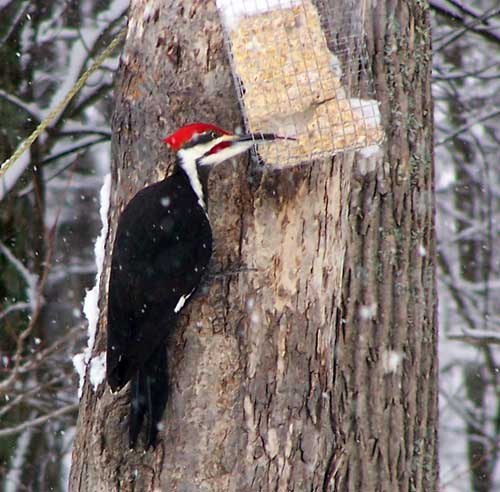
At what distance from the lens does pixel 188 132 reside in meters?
2.58

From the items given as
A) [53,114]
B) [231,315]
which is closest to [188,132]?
[231,315]

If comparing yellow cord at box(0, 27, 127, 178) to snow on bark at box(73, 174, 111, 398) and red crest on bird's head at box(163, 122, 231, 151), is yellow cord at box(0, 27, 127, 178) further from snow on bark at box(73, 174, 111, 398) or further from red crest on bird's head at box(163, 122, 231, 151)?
red crest on bird's head at box(163, 122, 231, 151)

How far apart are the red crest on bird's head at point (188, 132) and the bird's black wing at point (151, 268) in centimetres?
13

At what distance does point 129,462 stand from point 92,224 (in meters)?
5.63

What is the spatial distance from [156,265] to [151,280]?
53 millimetres

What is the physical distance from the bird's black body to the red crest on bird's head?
0.11 m

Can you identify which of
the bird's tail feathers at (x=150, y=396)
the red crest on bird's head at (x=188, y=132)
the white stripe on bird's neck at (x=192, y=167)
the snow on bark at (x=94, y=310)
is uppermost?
the red crest on bird's head at (x=188, y=132)

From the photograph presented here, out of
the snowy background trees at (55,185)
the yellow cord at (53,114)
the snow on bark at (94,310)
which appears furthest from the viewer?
the snowy background trees at (55,185)

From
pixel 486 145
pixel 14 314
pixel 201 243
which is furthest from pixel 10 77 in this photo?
pixel 486 145

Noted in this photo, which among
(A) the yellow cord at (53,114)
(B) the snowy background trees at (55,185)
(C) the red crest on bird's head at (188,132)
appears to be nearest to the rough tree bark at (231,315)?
(C) the red crest on bird's head at (188,132)

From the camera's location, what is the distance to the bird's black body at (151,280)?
262 cm

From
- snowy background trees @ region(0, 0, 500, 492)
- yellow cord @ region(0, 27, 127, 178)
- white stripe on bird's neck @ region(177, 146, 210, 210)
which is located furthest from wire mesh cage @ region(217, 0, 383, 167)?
snowy background trees @ region(0, 0, 500, 492)

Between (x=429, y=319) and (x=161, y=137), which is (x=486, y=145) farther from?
(x=161, y=137)

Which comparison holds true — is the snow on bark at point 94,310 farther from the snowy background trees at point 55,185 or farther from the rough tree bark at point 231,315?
the snowy background trees at point 55,185
